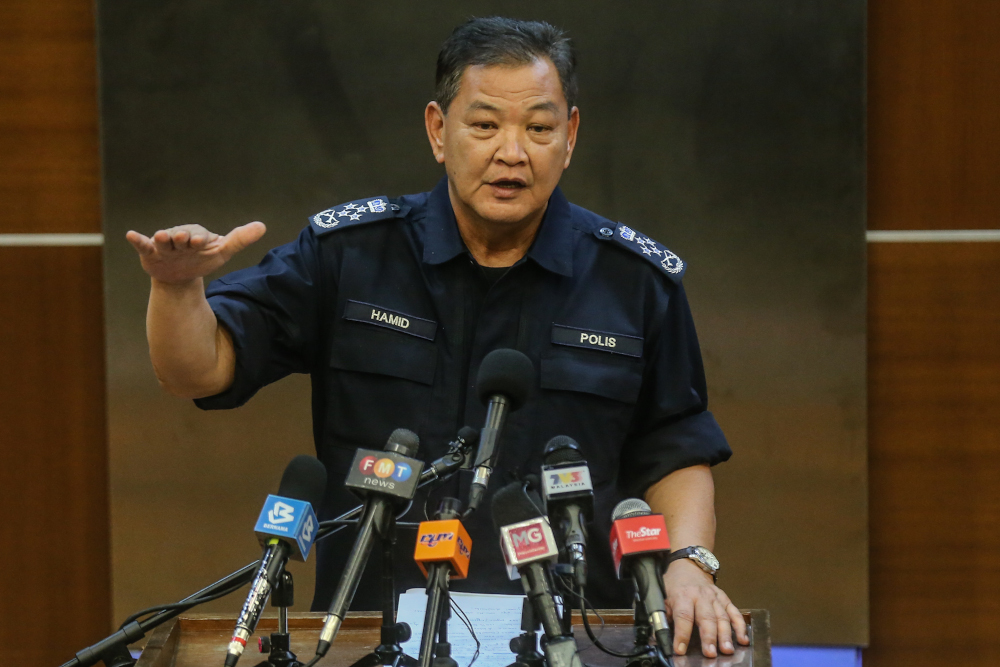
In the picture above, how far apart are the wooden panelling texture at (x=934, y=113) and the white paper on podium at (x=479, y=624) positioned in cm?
175

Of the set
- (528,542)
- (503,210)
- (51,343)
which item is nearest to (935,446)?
(503,210)

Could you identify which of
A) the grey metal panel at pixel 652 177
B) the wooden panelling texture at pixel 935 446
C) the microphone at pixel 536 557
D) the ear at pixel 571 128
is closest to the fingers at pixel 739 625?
the microphone at pixel 536 557

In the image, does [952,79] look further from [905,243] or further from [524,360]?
[524,360]

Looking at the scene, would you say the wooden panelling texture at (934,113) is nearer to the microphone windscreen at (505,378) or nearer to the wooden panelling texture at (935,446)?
the wooden panelling texture at (935,446)

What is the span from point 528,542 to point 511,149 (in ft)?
2.70

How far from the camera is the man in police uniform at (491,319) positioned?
1.71 meters

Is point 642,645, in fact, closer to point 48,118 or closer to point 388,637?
point 388,637

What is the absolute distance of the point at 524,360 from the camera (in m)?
1.20

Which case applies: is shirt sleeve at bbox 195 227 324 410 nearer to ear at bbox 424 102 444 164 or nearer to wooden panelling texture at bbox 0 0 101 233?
ear at bbox 424 102 444 164

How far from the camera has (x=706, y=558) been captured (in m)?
1.53

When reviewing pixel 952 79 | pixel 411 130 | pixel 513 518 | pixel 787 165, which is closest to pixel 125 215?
pixel 411 130

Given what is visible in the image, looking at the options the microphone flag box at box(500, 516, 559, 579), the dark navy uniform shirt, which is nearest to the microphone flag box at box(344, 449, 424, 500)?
the microphone flag box at box(500, 516, 559, 579)

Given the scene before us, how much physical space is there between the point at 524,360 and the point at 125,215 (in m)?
1.78

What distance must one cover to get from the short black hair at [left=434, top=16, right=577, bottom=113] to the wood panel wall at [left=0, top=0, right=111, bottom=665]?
136cm
